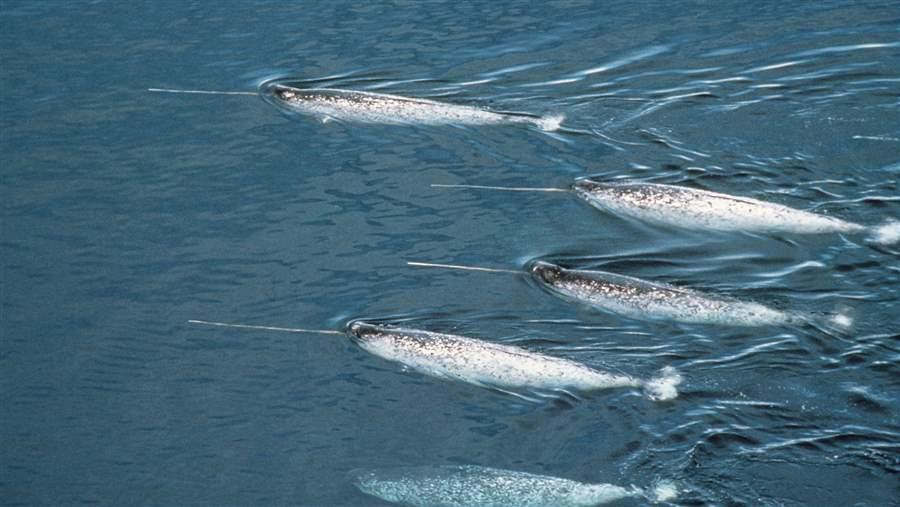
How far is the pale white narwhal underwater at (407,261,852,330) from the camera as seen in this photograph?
5.88 metres

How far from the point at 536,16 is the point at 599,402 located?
13.1 ft

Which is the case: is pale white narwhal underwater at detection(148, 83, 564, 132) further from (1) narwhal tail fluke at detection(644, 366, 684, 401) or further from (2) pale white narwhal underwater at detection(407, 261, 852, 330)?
(1) narwhal tail fluke at detection(644, 366, 684, 401)

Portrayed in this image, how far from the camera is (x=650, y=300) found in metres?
6.04

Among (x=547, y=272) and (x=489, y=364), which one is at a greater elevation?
(x=547, y=272)

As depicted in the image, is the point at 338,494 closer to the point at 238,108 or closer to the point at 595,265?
the point at 595,265

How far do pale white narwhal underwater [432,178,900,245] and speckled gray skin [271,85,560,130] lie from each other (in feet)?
2.83

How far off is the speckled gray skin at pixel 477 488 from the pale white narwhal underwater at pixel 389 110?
2.90 meters

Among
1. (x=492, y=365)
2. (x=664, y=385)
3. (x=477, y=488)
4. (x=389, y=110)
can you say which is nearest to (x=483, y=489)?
(x=477, y=488)

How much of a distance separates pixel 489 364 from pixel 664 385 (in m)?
0.79

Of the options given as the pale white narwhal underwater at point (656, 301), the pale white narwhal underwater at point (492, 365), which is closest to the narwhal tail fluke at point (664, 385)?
the pale white narwhal underwater at point (492, 365)

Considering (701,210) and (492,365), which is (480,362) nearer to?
(492,365)

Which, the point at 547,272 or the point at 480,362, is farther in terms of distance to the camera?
the point at 547,272

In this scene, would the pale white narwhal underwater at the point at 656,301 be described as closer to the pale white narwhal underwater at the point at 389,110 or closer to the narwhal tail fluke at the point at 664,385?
the narwhal tail fluke at the point at 664,385

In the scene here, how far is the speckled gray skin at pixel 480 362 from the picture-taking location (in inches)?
222
